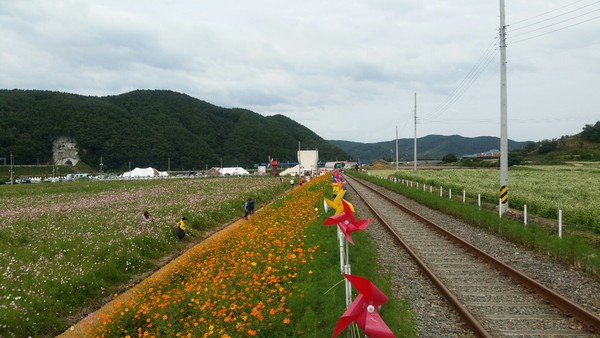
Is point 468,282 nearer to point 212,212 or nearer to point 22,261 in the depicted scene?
A: point 22,261

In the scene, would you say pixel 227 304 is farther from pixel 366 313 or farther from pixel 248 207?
pixel 248 207

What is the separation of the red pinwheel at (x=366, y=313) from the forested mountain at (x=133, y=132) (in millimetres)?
128054

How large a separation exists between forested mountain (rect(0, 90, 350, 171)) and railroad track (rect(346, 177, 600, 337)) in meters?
123

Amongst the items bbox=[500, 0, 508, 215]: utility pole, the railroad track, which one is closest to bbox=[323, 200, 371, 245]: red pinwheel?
the railroad track

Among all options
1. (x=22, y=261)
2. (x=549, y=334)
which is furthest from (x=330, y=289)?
(x=22, y=261)

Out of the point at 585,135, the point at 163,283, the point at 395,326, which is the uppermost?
the point at 585,135

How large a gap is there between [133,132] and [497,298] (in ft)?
437

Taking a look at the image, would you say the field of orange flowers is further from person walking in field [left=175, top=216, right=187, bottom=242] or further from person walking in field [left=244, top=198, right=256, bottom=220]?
person walking in field [left=244, top=198, right=256, bottom=220]

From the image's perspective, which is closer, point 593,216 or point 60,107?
point 593,216

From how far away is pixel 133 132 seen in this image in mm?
128125

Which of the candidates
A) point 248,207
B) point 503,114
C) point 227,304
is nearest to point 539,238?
point 503,114

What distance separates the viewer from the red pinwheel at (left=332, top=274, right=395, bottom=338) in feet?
12.2

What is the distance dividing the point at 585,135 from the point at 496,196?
106599 millimetres

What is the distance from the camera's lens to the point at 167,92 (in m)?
168
